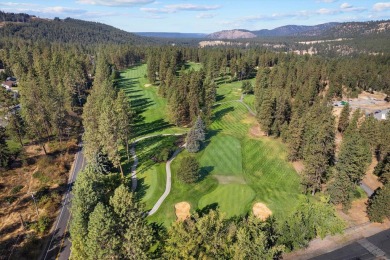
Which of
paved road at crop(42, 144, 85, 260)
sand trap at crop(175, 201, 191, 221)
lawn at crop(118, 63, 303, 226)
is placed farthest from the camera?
lawn at crop(118, 63, 303, 226)

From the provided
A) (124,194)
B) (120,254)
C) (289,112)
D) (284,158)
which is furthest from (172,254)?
(289,112)

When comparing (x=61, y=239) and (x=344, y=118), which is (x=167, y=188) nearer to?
(x=61, y=239)

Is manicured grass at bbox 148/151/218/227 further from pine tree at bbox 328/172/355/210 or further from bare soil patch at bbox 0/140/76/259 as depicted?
pine tree at bbox 328/172/355/210

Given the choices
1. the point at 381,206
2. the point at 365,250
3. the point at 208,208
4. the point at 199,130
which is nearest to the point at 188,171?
the point at 208,208

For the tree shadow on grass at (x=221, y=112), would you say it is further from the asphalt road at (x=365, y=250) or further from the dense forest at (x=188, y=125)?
the asphalt road at (x=365, y=250)

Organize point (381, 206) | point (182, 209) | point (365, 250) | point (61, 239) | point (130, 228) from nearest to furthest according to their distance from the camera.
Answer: point (130, 228) → point (365, 250) → point (61, 239) → point (381, 206) → point (182, 209)

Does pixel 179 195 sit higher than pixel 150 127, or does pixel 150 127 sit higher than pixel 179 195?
pixel 150 127

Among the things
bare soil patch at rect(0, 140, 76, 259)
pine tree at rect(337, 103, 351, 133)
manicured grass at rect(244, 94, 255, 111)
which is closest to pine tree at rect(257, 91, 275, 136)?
pine tree at rect(337, 103, 351, 133)
